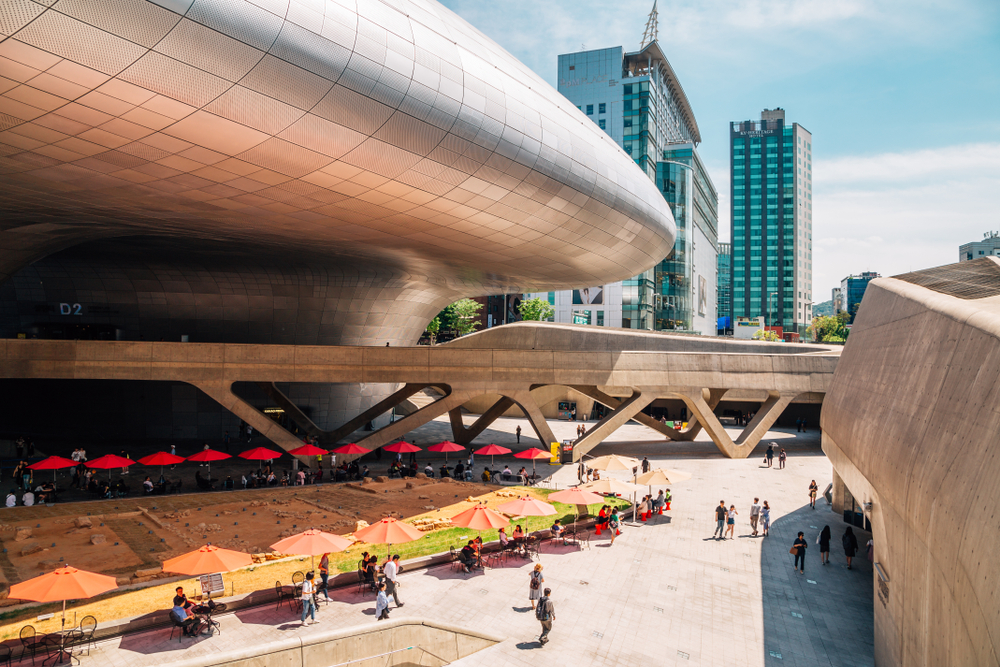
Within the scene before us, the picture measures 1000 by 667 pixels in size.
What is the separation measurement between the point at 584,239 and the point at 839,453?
14.2m

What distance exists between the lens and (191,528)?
2066 cm

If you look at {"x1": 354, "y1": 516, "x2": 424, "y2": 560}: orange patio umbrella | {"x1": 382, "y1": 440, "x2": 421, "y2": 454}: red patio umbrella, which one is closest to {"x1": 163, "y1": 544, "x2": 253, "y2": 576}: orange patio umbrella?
{"x1": 354, "y1": 516, "x2": 424, "y2": 560}: orange patio umbrella

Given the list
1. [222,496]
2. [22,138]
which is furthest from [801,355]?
[22,138]

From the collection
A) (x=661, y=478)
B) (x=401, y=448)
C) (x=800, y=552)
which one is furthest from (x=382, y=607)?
(x=401, y=448)

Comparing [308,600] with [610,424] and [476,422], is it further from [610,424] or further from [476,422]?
[476,422]

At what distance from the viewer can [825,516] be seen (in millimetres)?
24047

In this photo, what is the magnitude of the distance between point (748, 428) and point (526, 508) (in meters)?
24.9

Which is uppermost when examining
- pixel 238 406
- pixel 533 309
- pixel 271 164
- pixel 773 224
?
pixel 773 224

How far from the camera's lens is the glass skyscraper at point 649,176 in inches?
3487

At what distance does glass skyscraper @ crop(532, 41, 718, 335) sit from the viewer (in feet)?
291

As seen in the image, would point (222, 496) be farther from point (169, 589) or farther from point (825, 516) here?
point (825, 516)

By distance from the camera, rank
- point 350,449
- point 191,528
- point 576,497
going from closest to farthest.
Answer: point 576,497, point 191,528, point 350,449

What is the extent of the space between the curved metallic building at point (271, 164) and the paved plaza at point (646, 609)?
450 inches

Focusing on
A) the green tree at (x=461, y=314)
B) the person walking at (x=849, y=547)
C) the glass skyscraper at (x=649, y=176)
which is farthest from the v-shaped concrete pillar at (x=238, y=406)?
the glass skyscraper at (x=649, y=176)
